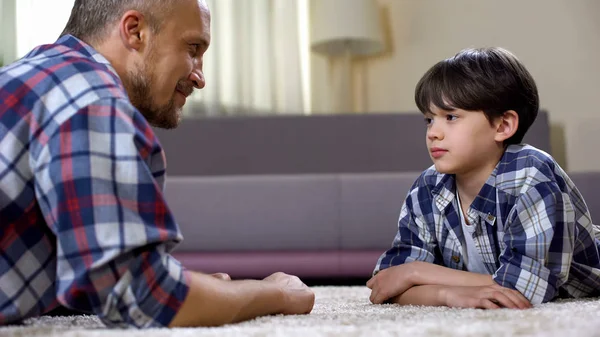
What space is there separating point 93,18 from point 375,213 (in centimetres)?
140

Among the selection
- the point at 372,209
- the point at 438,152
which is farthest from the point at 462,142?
the point at 372,209

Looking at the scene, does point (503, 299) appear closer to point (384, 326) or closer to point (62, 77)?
point (384, 326)

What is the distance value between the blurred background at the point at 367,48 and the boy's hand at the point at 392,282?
2.16m

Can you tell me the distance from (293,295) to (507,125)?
599 millimetres

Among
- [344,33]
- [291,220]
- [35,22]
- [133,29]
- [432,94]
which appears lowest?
[291,220]

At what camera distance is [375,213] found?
7.29 ft

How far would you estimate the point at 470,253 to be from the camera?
1.33 metres

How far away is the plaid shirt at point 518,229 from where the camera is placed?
113 cm

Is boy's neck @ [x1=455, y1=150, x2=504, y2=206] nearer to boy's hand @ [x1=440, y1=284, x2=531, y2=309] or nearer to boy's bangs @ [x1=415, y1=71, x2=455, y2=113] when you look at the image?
boy's bangs @ [x1=415, y1=71, x2=455, y2=113]

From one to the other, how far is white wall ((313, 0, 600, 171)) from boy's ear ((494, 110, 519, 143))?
2142mm

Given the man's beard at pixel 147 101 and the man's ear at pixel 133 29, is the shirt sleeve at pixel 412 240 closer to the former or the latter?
the man's beard at pixel 147 101

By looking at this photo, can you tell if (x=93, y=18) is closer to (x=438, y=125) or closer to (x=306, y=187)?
(x=438, y=125)

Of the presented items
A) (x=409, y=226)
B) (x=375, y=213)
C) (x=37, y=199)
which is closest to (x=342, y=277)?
(x=375, y=213)

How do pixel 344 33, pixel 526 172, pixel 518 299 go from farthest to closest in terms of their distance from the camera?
pixel 344 33, pixel 526 172, pixel 518 299
